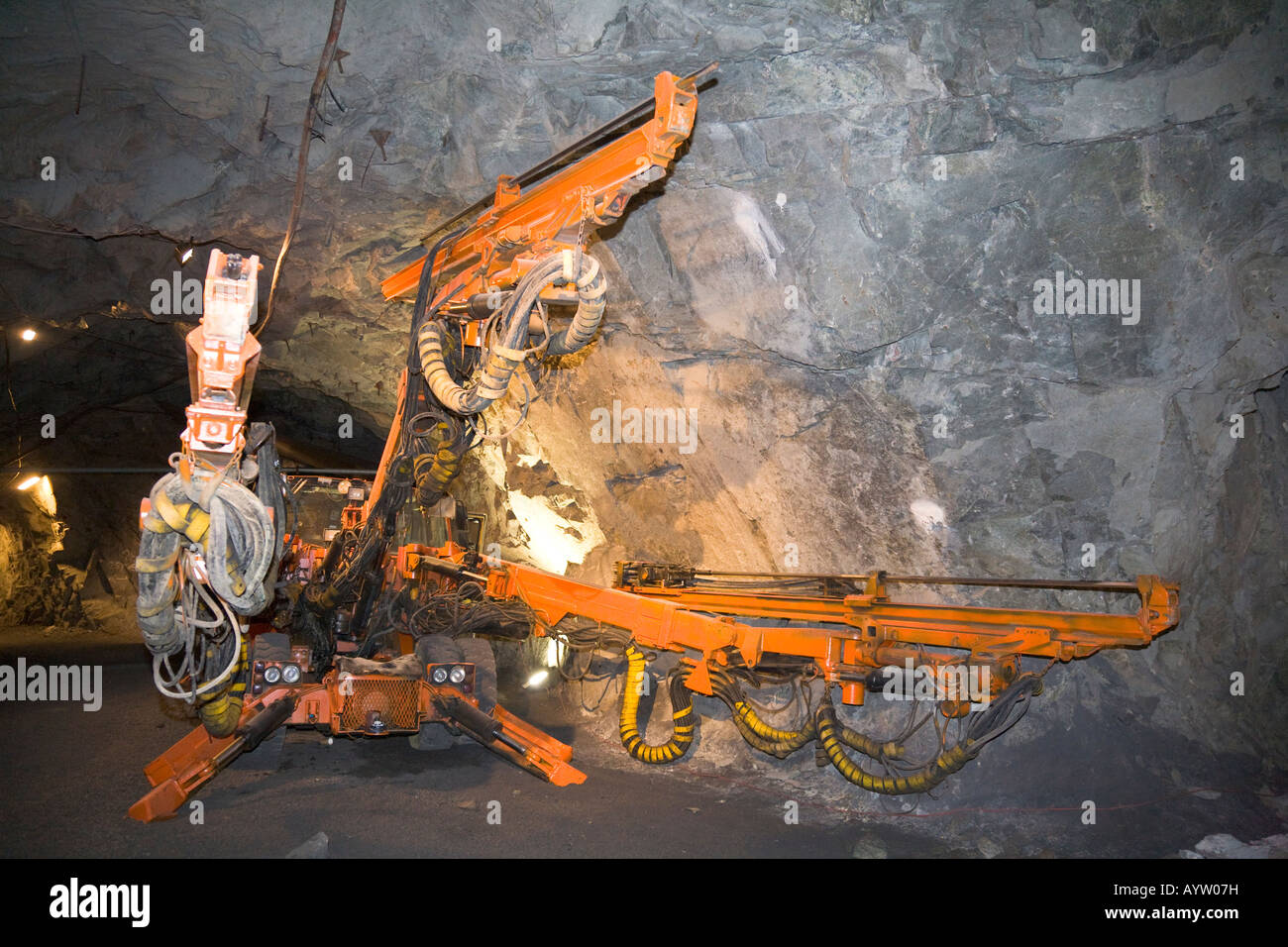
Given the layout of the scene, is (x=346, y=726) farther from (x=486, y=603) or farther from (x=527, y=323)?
(x=527, y=323)

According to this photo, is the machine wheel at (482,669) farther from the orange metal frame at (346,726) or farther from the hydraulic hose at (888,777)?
the hydraulic hose at (888,777)

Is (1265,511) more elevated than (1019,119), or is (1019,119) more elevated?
(1019,119)

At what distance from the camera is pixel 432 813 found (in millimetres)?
6125

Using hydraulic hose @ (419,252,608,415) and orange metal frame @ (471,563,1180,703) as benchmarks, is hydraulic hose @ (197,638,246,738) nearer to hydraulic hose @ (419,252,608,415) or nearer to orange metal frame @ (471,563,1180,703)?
hydraulic hose @ (419,252,608,415)

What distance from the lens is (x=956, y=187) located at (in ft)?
21.1

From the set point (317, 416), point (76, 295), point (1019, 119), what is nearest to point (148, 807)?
point (1019, 119)

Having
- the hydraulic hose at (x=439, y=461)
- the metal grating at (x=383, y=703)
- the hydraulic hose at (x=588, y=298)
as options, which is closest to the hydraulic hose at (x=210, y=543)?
the hydraulic hose at (x=588, y=298)

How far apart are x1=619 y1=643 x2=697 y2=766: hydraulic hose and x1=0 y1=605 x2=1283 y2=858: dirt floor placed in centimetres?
25

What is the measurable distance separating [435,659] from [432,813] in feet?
5.53

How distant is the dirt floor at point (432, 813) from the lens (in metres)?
5.48
